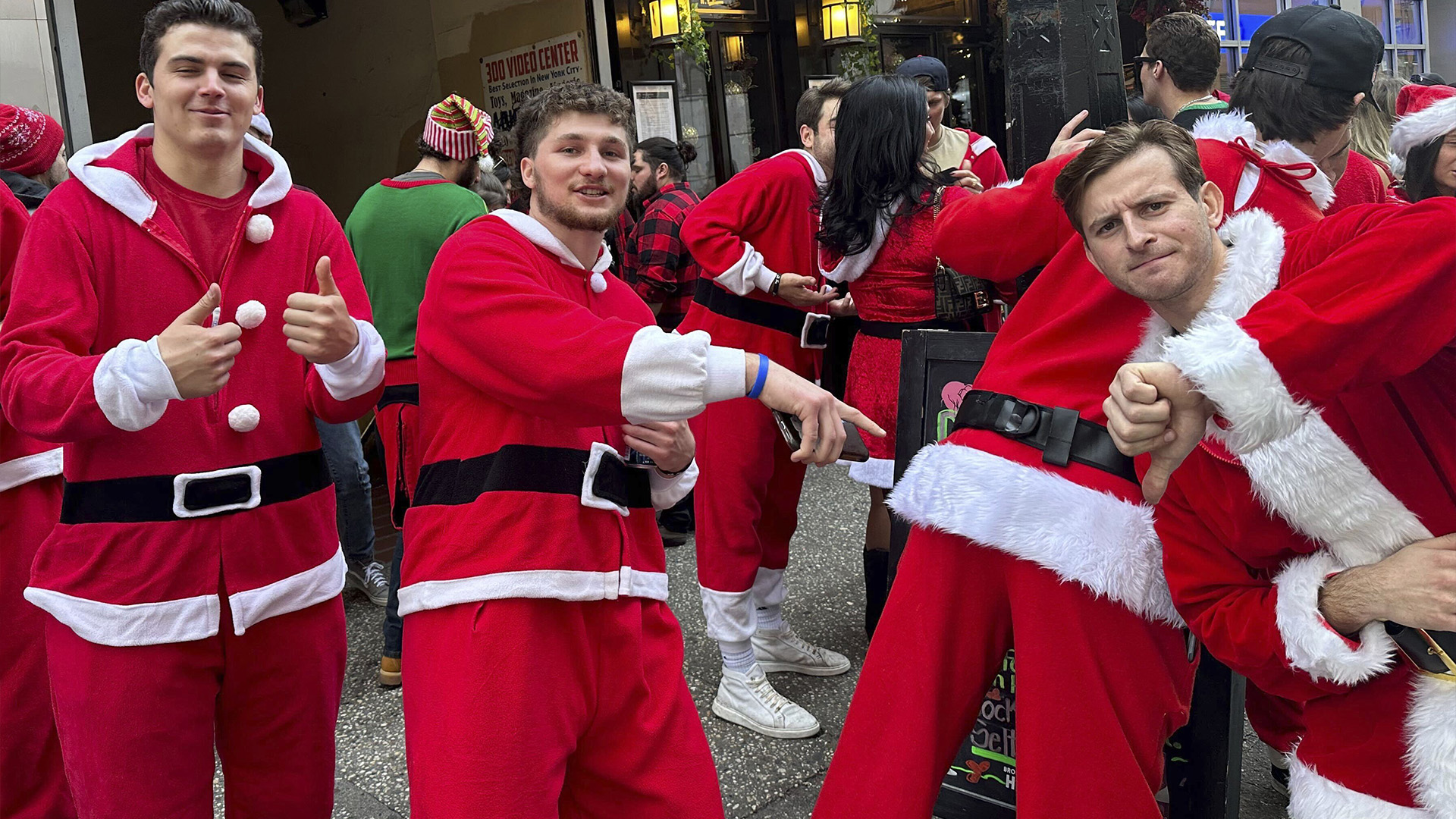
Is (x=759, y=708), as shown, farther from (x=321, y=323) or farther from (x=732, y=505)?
(x=321, y=323)

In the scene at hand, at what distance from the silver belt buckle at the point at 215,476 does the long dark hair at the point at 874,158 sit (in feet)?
7.37

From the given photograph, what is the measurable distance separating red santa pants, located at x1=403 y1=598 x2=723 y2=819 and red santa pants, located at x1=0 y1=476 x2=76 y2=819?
1.19 metres

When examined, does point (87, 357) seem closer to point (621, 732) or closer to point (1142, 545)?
point (621, 732)

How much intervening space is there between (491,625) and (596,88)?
1151 mm

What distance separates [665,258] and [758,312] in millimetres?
1941

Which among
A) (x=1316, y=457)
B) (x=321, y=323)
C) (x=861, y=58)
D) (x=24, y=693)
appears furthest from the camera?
(x=861, y=58)

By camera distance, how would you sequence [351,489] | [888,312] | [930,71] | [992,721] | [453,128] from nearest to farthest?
[992,721], [888,312], [453,128], [351,489], [930,71]

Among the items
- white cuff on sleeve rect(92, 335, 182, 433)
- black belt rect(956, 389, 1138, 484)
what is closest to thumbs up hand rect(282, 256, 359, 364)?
white cuff on sleeve rect(92, 335, 182, 433)

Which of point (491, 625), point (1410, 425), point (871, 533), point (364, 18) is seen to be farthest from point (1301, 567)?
point (364, 18)

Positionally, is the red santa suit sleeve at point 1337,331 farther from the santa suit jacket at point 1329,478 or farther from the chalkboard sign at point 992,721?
the chalkboard sign at point 992,721

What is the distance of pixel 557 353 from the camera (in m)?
1.94

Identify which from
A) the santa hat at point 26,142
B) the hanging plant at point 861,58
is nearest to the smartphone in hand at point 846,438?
the santa hat at point 26,142

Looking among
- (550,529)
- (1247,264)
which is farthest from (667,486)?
(1247,264)

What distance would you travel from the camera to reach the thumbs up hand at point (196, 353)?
195 cm
